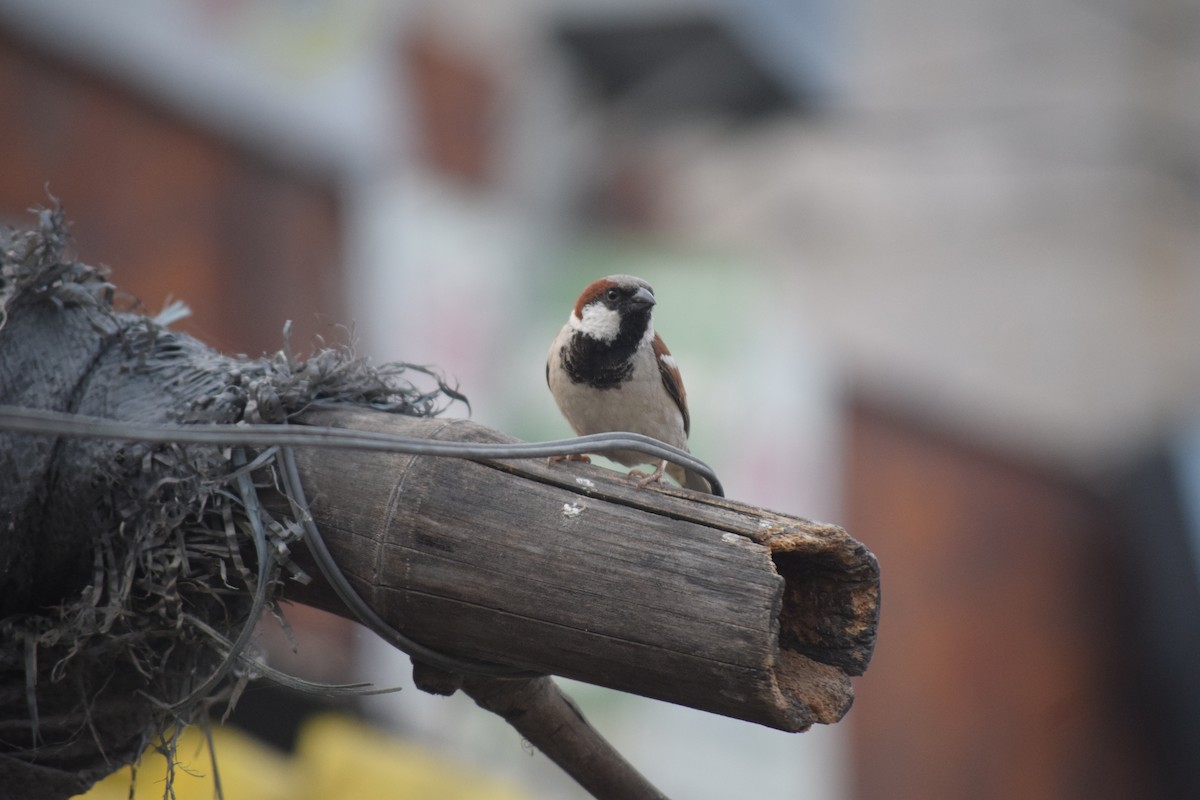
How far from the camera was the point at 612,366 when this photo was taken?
2.54 m

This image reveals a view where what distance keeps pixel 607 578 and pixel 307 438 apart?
1.29 ft

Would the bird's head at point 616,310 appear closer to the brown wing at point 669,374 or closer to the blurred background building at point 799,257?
the brown wing at point 669,374

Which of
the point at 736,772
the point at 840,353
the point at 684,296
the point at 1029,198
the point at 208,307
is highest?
the point at 1029,198

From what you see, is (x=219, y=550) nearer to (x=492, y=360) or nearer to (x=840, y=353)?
(x=492, y=360)

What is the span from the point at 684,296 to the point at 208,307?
8.40 feet

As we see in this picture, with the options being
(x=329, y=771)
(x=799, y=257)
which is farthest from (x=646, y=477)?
(x=799, y=257)

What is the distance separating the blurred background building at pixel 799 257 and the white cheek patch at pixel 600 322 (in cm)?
168

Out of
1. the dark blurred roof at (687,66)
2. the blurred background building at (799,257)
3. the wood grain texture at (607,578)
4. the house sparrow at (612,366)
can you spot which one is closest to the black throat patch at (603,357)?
the house sparrow at (612,366)

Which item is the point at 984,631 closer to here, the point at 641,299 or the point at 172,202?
the point at 172,202

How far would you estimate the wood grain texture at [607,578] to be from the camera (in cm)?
142

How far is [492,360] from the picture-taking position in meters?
6.55

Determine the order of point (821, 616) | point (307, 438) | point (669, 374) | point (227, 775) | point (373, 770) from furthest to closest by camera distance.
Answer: point (373, 770)
point (227, 775)
point (669, 374)
point (821, 616)
point (307, 438)

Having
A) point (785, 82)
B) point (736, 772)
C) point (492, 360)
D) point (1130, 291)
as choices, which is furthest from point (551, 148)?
point (1130, 291)

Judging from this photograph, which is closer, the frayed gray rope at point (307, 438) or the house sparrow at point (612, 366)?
the frayed gray rope at point (307, 438)
